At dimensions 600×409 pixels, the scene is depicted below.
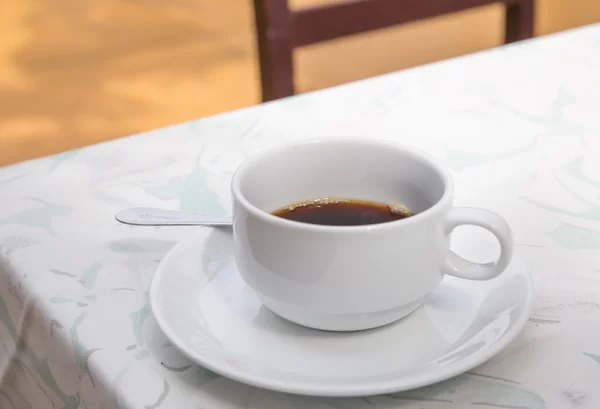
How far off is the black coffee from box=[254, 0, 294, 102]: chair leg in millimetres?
664

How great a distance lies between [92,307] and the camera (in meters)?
0.46

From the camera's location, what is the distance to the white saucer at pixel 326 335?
37 cm

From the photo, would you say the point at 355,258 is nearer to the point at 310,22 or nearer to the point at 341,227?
the point at 341,227

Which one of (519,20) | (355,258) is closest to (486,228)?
(355,258)

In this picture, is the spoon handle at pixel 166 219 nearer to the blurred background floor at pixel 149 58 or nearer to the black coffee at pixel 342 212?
the black coffee at pixel 342 212

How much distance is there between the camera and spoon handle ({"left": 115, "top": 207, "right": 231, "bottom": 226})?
509mm

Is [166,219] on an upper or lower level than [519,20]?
upper

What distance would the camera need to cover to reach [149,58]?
2590 millimetres

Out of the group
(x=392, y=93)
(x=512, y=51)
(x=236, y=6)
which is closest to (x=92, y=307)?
(x=392, y=93)

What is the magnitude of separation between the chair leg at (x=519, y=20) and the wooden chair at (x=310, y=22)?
0.07m

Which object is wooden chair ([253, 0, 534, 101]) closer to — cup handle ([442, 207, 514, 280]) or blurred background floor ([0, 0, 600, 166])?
cup handle ([442, 207, 514, 280])

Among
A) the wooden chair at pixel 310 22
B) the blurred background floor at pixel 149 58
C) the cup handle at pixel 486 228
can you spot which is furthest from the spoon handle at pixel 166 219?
the blurred background floor at pixel 149 58

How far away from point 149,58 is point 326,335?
2295mm

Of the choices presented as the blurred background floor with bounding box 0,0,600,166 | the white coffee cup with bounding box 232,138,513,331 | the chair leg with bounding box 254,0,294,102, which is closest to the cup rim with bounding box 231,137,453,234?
the white coffee cup with bounding box 232,138,513,331
